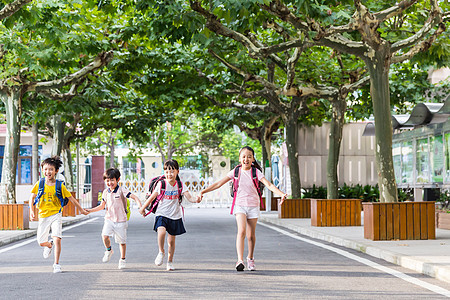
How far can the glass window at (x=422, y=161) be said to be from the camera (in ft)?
94.3

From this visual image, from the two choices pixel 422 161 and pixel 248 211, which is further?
pixel 422 161

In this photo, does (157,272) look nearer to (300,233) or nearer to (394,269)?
(394,269)

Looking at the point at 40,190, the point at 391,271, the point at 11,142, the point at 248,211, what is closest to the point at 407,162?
the point at 11,142

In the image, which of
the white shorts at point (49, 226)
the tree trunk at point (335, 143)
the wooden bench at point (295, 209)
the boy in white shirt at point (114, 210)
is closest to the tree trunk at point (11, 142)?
the wooden bench at point (295, 209)

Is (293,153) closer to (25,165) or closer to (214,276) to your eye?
(214,276)

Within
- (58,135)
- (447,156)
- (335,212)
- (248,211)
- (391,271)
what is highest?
(58,135)

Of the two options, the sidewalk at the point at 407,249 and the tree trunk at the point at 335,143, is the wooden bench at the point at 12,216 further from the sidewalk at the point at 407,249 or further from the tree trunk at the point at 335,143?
the tree trunk at the point at 335,143

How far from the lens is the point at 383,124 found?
51.8ft

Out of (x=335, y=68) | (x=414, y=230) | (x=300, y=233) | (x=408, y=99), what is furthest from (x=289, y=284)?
(x=408, y=99)

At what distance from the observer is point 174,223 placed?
35.1 feet

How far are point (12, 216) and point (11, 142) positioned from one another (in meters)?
2.53

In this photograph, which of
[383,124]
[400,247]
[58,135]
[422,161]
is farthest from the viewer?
[58,135]

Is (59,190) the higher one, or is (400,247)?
(59,190)

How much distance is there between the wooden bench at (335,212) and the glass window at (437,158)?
302 inches
